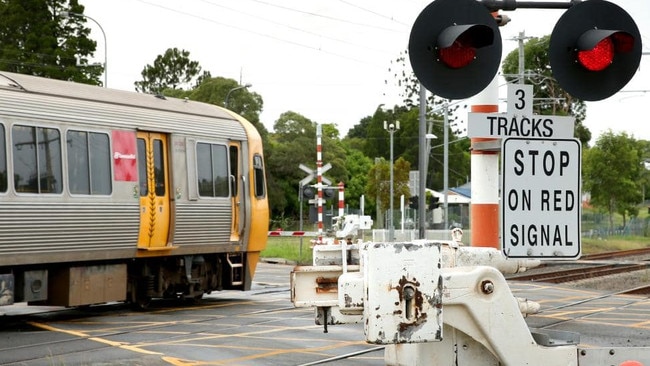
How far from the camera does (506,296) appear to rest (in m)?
6.28

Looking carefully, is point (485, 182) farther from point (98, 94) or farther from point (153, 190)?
point (98, 94)

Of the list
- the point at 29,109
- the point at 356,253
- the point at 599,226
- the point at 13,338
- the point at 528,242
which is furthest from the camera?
the point at 599,226

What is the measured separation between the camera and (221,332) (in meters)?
13.7

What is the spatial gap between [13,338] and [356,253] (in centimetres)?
699

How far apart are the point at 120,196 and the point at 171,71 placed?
75593 millimetres

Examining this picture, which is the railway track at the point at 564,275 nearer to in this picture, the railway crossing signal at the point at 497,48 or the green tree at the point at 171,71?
the railway crossing signal at the point at 497,48

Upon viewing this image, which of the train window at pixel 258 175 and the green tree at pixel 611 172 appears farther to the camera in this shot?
the green tree at pixel 611 172

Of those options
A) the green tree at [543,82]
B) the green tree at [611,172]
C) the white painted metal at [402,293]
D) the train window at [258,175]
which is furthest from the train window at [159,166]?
the green tree at [611,172]

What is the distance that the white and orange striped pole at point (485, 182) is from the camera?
11.6m

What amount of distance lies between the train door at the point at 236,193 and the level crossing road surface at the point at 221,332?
1.26 meters

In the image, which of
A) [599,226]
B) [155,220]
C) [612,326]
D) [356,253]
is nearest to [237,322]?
[155,220]

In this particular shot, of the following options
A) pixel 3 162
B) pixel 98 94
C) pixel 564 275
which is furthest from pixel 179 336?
pixel 564 275

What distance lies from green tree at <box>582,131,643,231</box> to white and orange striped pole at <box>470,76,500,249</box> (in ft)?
147

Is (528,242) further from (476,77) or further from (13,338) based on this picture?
(13,338)
